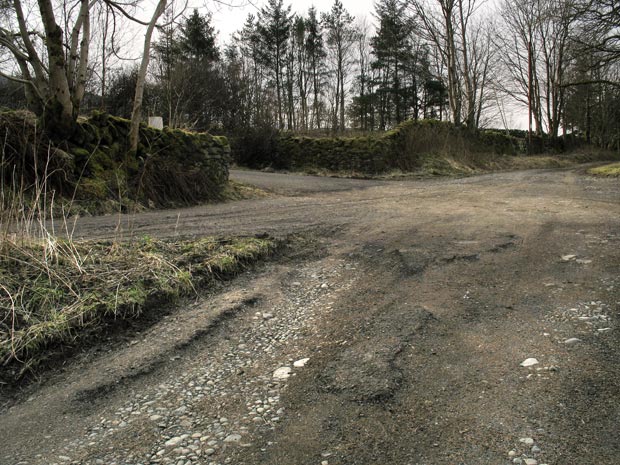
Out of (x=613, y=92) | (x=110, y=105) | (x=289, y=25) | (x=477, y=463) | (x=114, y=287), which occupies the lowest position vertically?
(x=477, y=463)

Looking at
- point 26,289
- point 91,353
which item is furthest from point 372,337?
point 26,289

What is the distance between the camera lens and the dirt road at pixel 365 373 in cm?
205

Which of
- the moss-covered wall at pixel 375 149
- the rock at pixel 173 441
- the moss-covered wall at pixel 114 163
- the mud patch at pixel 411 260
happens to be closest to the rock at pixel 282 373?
the rock at pixel 173 441

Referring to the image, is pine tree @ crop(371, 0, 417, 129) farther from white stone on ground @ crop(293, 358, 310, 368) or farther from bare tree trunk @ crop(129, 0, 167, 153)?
white stone on ground @ crop(293, 358, 310, 368)

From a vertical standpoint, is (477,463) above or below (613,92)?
below

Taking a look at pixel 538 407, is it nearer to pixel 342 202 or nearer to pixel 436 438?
pixel 436 438

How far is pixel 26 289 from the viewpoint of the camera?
10.9 feet

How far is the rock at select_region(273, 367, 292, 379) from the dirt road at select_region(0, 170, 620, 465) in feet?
0.04

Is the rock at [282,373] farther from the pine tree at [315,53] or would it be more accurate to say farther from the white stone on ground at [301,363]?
the pine tree at [315,53]

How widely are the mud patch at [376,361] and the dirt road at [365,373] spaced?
0.01m

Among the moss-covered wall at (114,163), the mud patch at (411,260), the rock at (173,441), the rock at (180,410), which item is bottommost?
the rock at (173,441)

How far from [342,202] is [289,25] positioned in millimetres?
27048

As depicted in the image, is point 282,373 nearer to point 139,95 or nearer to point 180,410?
point 180,410

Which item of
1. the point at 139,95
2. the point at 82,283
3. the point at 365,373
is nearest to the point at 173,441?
the point at 365,373
